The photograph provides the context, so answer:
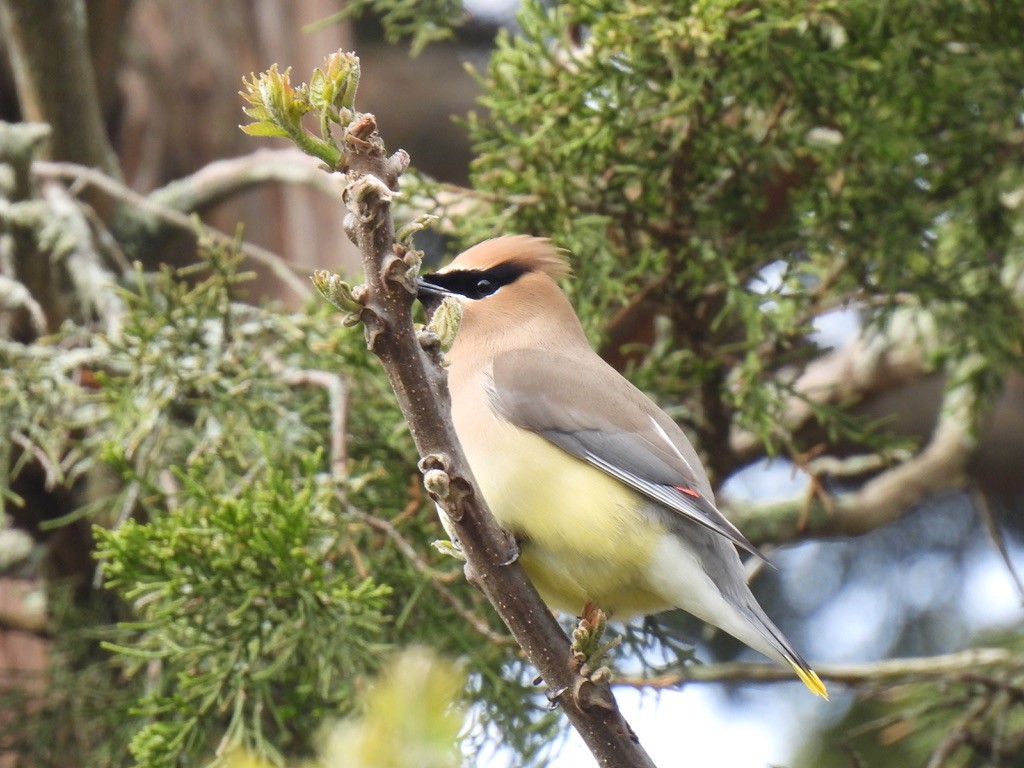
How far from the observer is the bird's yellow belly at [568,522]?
276 centimetres

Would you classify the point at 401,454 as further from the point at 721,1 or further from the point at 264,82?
the point at 264,82

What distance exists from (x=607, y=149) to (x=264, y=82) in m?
1.71

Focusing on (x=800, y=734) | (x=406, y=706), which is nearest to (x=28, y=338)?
(x=406, y=706)

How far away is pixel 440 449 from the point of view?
6.37ft

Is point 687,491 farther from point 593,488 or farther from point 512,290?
point 512,290

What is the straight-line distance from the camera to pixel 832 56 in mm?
3246

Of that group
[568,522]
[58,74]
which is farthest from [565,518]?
[58,74]

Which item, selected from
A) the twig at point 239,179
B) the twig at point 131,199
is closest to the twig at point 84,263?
the twig at point 131,199

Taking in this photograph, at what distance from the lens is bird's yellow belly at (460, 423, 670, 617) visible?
2762 mm

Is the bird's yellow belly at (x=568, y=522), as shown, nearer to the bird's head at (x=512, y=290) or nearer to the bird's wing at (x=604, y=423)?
the bird's wing at (x=604, y=423)

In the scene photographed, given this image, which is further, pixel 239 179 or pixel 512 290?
pixel 239 179

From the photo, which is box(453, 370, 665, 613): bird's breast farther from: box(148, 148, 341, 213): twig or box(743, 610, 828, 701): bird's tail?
box(148, 148, 341, 213): twig

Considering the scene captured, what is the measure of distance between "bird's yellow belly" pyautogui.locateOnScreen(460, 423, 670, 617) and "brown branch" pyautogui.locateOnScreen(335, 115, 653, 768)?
0.52 meters

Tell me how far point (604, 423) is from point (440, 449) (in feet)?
3.55
